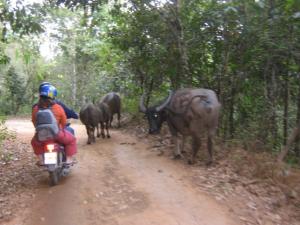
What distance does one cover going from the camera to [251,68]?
1148 cm

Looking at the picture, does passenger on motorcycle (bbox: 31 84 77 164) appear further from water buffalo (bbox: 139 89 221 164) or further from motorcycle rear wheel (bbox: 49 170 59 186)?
water buffalo (bbox: 139 89 221 164)

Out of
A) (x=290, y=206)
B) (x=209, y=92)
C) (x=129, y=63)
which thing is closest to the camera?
(x=290, y=206)

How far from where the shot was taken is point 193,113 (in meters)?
9.81

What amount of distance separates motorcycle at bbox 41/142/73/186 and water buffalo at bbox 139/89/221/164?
2.73 m

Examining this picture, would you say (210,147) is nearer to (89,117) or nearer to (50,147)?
(50,147)

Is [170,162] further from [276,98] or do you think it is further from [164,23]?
[164,23]

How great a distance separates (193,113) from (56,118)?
2868mm

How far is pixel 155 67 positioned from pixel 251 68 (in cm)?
389

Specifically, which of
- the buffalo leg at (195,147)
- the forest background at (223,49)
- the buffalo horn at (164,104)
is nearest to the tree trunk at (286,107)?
the forest background at (223,49)

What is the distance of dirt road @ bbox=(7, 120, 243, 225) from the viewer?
6766 millimetres

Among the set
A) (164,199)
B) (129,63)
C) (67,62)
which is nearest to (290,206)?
(164,199)

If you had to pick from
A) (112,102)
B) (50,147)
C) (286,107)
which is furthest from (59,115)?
(112,102)

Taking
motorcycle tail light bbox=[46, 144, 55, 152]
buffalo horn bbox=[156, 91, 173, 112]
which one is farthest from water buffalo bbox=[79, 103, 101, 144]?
motorcycle tail light bbox=[46, 144, 55, 152]

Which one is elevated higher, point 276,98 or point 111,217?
point 276,98
